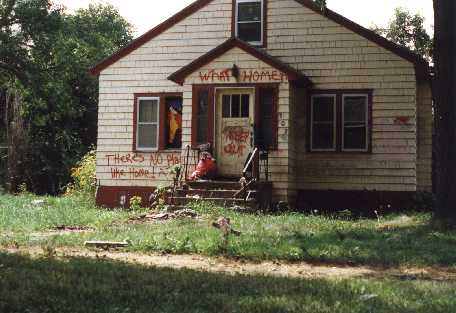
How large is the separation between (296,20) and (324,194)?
530cm

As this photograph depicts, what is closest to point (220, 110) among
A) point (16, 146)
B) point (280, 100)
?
point (280, 100)

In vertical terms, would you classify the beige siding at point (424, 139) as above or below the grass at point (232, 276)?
above

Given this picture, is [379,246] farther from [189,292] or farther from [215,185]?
[215,185]

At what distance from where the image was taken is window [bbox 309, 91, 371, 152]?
1850 centimetres

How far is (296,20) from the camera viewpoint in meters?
18.9

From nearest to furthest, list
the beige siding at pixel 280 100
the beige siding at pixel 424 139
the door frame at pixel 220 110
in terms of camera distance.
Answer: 1. the beige siding at pixel 280 100
2. the door frame at pixel 220 110
3. the beige siding at pixel 424 139

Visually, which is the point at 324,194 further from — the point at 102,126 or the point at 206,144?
the point at 102,126

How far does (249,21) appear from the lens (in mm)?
19500

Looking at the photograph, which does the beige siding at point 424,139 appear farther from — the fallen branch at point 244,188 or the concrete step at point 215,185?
the concrete step at point 215,185

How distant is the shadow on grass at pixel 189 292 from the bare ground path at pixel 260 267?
710 mm

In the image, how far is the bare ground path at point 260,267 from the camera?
28.1 ft

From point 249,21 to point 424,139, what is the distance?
6.60 metres

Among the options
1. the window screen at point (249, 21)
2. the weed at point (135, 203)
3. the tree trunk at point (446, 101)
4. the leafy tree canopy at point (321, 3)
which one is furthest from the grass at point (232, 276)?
the window screen at point (249, 21)

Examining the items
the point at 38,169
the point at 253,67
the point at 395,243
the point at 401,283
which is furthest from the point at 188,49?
the point at 38,169
